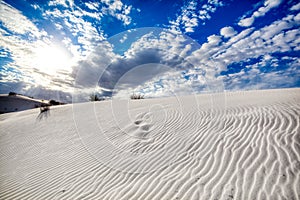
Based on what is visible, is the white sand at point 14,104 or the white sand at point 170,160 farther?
the white sand at point 14,104

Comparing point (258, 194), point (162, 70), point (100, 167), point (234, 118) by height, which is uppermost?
point (162, 70)

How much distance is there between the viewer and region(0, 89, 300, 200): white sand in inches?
119

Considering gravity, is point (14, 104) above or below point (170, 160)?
above

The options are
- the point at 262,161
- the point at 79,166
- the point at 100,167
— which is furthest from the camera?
the point at 79,166

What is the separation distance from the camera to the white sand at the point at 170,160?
3.02 m

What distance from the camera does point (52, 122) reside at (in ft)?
34.7

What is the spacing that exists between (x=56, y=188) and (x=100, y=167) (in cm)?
122

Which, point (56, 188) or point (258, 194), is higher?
point (258, 194)

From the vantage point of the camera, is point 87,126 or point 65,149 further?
point 87,126

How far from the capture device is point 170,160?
418 centimetres

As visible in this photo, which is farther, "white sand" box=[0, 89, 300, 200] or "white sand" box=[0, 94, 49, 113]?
"white sand" box=[0, 94, 49, 113]

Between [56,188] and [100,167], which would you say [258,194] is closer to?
[100,167]

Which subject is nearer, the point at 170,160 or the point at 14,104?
the point at 170,160

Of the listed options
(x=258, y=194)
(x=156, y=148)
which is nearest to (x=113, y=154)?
(x=156, y=148)
